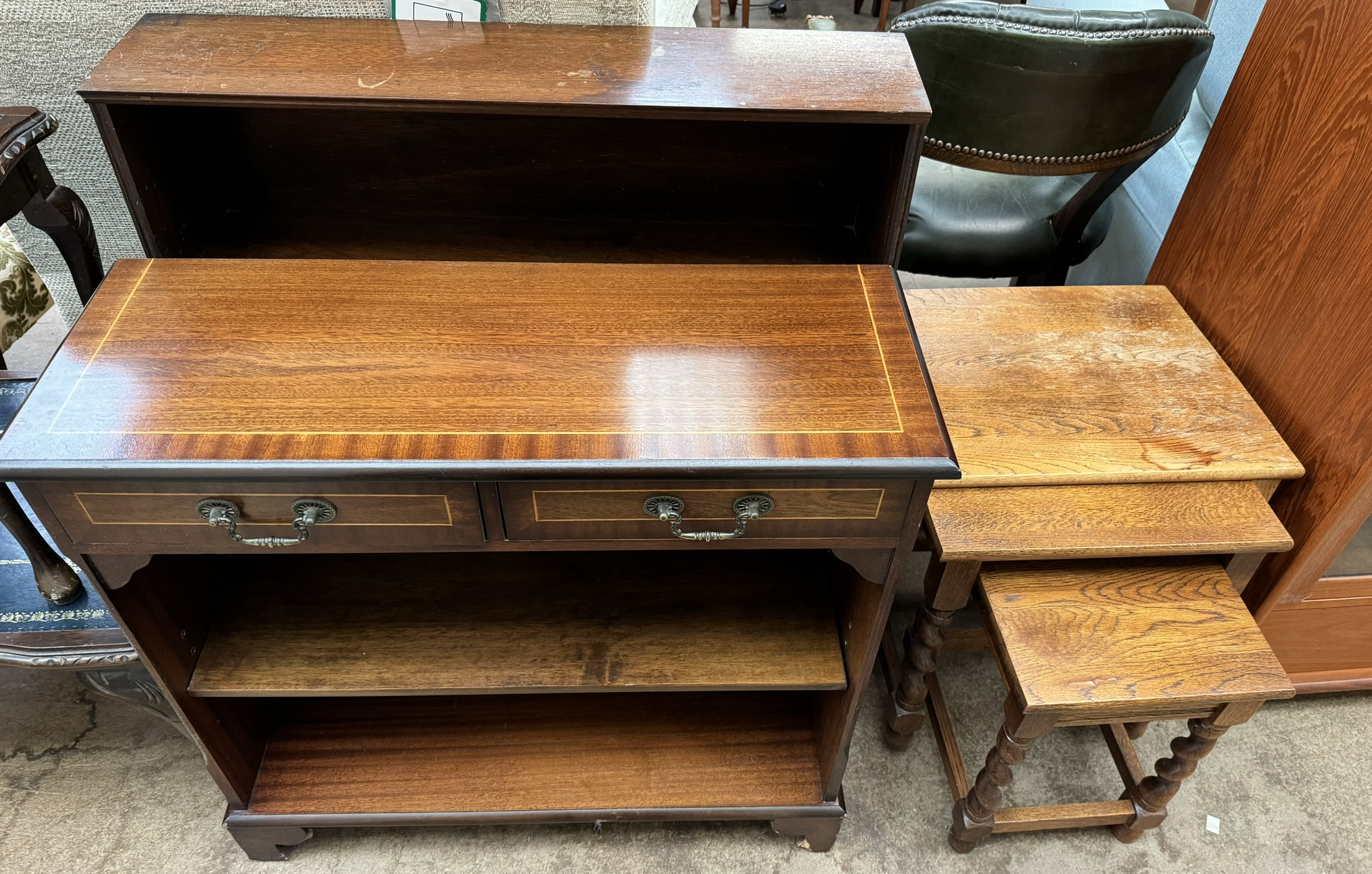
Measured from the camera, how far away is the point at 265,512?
0.95 metres

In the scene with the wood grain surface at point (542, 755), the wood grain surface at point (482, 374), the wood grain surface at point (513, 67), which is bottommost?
the wood grain surface at point (542, 755)

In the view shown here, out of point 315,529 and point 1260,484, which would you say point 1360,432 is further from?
point 315,529

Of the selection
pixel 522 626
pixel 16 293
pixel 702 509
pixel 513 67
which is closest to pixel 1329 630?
pixel 702 509

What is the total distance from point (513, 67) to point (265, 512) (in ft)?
2.09

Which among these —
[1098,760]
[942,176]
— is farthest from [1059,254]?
[1098,760]

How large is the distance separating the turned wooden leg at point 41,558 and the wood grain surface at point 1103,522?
4.06 feet

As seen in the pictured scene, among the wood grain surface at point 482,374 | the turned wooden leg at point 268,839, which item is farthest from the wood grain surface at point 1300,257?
the turned wooden leg at point 268,839

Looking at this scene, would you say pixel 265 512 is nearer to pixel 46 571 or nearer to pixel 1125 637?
pixel 46 571

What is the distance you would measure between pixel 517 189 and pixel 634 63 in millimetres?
290

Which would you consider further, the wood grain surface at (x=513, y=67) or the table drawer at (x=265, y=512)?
the wood grain surface at (x=513, y=67)

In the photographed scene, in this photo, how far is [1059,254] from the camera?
1891 millimetres

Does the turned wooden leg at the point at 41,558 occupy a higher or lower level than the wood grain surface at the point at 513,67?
lower

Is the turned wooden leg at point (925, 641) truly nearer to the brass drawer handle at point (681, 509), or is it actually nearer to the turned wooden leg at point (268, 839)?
the brass drawer handle at point (681, 509)

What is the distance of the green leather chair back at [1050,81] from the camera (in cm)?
144
